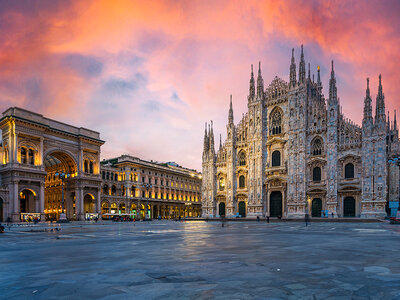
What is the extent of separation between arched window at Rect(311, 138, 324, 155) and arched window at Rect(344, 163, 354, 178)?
4.71 meters

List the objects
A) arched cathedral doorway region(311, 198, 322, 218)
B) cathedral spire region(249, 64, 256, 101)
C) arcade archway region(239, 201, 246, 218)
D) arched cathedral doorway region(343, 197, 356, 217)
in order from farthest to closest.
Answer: cathedral spire region(249, 64, 256, 101) < arcade archway region(239, 201, 246, 218) < arched cathedral doorway region(311, 198, 322, 218) < arched cathedral doorway region(343, 197, 356, 217)

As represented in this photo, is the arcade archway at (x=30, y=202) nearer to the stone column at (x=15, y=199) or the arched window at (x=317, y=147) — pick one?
the stone column at (x=15, y=199)

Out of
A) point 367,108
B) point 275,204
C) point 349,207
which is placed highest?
point 367,108

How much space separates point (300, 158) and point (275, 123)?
901cm

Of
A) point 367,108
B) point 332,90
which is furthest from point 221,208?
point 367,108

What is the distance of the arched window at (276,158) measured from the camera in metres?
57.1

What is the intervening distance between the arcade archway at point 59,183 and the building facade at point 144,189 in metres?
7.88

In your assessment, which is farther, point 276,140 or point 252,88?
point 252,88

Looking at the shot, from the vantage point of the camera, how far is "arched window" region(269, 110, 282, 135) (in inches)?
2282

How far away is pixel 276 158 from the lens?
57500mm

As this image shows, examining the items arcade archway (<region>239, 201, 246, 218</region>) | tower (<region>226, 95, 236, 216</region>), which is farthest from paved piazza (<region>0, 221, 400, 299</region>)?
tower (<region>226, 95, 236, 216</region>)

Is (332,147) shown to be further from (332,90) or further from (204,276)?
(204,276)

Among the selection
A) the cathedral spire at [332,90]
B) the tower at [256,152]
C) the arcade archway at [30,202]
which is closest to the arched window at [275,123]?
the tower at [256,152]

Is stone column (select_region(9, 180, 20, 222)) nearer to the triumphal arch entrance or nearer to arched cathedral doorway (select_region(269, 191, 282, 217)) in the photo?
the triumphal arch entrance
